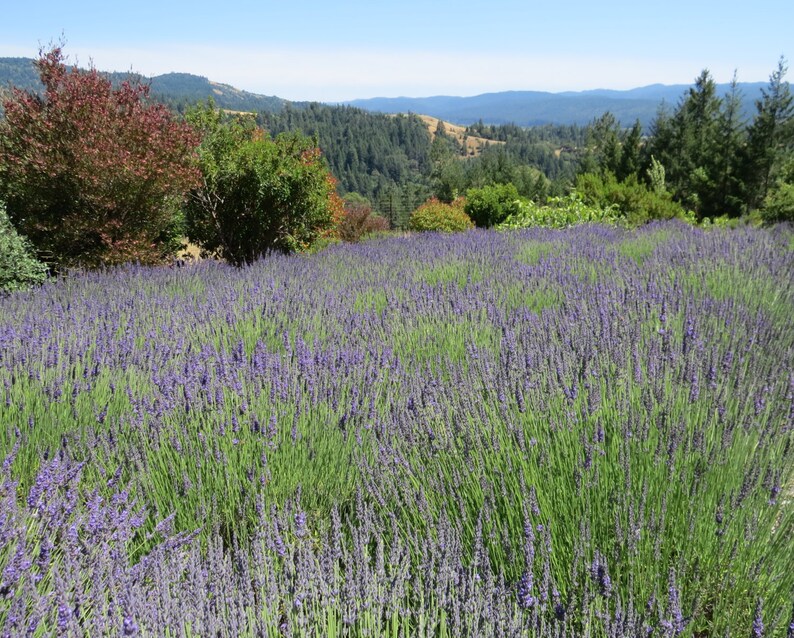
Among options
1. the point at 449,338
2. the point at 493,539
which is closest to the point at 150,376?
the point at 449,338

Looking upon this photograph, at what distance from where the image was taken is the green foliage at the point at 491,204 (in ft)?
58.0

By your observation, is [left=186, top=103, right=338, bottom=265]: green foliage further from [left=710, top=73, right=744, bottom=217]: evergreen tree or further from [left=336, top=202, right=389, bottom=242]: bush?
[left=710, top=73, right=744, bottom=217]: evergreen tree

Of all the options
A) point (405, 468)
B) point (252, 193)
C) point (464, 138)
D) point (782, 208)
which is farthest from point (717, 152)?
point (464, 138)

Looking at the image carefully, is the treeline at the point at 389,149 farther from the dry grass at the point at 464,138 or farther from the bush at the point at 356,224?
the bush at the point at 356,224

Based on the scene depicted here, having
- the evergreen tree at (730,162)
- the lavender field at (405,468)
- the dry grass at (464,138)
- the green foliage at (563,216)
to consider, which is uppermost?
the dry grass at (464,138)

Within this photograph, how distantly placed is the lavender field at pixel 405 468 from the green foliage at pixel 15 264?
101 inches

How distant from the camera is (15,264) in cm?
637

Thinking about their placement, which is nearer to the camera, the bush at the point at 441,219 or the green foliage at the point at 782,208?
the green foliage at the point at 782,208

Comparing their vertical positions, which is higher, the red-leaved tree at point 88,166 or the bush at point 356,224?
the red-leaved tree at point 88,166

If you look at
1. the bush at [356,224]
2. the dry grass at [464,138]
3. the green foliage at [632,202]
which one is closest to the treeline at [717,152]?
the green foliage at [632,202]

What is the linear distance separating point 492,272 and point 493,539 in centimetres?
375

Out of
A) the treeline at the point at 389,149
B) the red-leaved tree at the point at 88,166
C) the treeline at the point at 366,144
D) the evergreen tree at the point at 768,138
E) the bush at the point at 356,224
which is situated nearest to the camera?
the red-leaved tree at the point at 88,166

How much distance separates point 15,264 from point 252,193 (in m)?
3.84

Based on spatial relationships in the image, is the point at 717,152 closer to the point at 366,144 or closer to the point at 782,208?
the point at 782,208
